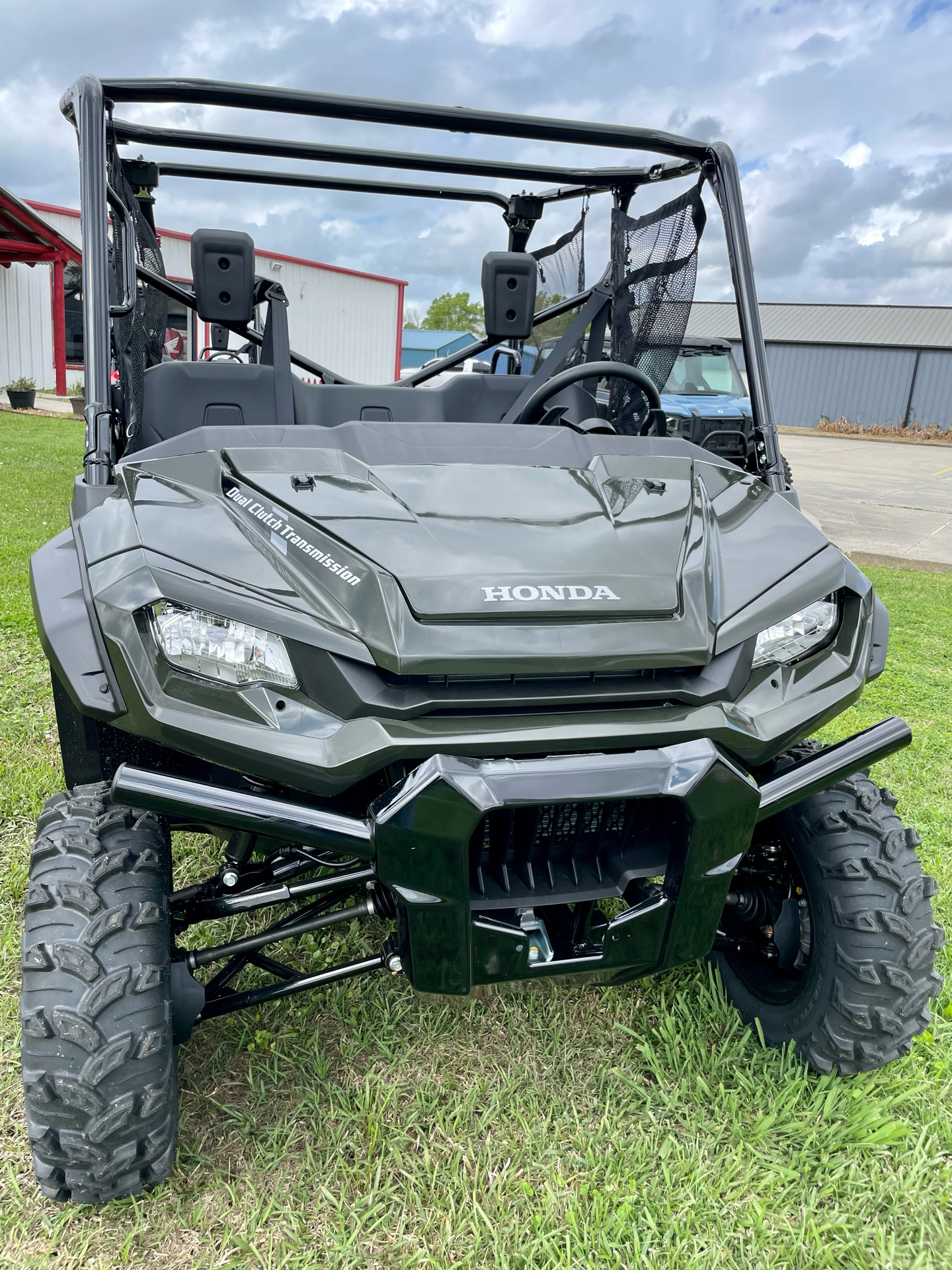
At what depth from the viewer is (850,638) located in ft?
5.75

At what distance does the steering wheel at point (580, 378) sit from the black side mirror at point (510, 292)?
44cm

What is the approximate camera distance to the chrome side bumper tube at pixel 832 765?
160 centimetres

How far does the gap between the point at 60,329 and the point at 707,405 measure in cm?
1233

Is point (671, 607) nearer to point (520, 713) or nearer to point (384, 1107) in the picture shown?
point (520, 713)

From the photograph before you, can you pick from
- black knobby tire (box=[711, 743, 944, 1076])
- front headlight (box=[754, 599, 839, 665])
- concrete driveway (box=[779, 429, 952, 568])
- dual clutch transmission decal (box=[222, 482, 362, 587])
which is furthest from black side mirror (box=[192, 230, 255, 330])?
concrete driveway (box=[779, 429, 952, 568])

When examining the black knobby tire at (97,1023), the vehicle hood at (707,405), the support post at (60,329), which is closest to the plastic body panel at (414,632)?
the black knobby tire at (97,1023)

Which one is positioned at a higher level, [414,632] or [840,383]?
[840,383]

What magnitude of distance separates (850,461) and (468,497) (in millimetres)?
19462

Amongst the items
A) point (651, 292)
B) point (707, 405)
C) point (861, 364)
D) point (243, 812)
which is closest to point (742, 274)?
point (651, 292)

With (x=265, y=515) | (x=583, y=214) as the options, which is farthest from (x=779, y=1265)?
(x=583, y=214)

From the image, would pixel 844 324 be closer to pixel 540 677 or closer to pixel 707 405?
pixel 707 405

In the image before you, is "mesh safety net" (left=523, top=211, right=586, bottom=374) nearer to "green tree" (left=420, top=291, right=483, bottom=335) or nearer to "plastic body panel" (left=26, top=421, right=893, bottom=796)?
"plastic body panel" (left=26, top=421, right=893, bottom=796)

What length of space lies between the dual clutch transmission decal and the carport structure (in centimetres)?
1338

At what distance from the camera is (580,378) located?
7.98 ft
